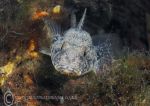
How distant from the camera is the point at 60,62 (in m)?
6.38

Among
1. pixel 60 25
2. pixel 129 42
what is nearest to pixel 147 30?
pixel 129 42

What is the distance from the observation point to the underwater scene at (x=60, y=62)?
20.7ft

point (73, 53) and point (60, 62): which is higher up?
point (73, 53)

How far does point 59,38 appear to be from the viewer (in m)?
7.24

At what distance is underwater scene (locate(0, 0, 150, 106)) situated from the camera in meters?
6.32

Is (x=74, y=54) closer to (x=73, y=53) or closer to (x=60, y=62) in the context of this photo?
(x=73, y=53)

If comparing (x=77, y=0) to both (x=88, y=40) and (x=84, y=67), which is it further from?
(x=84, y=67)

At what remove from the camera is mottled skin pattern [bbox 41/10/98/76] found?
247 inches

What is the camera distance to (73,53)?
6.55 meters

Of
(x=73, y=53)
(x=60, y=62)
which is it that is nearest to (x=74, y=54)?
(x=73, y=53)

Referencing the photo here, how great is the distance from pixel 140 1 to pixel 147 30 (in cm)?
96

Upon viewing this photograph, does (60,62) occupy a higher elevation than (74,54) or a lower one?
lower

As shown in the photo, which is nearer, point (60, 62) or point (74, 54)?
point (60, 62)

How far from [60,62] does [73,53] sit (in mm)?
351
